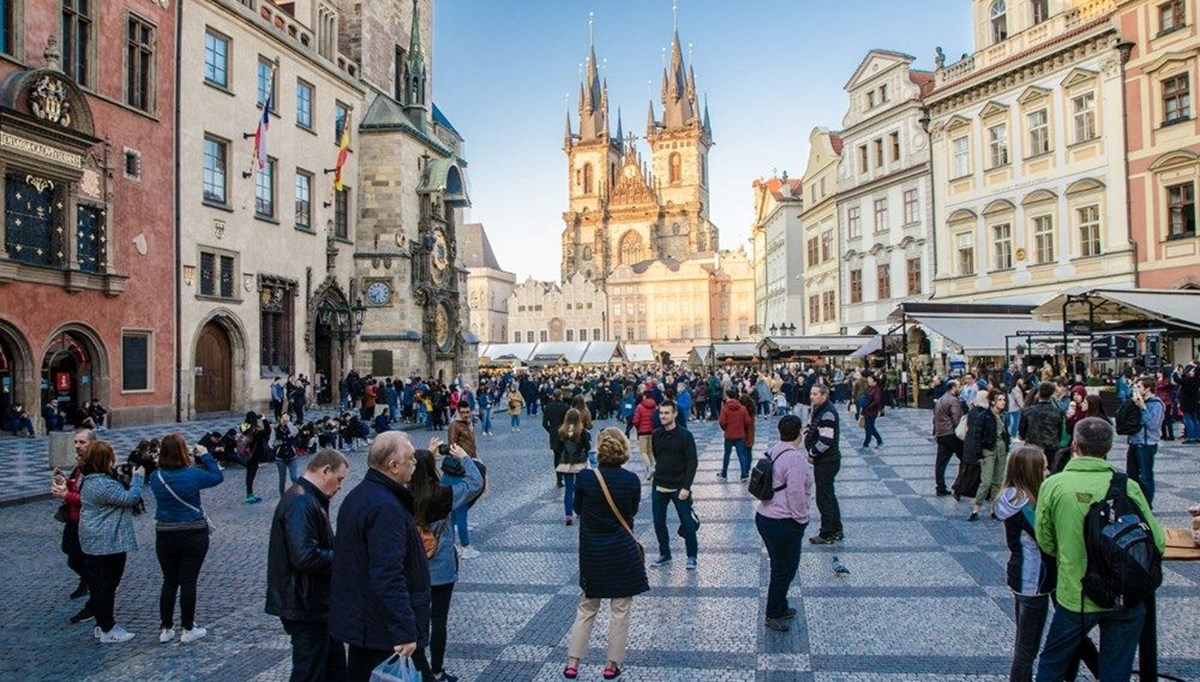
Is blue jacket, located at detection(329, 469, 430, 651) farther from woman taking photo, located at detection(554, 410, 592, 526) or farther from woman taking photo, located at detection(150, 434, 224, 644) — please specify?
woman taking photo, located at detection(554, 410, 592, 526)

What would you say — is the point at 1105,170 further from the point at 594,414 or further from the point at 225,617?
the point at 225,617

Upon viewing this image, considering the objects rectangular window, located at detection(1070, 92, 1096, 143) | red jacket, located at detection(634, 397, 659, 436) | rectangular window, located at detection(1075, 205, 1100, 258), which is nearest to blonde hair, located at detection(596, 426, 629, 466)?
red jacket, located at detection(634, 397, 659, 436)

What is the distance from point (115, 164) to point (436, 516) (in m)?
21.2

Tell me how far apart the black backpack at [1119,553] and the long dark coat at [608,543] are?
2.53m

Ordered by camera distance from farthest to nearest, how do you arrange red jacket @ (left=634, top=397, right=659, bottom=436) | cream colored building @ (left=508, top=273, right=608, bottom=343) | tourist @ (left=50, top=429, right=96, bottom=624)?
cream colored building @ (left=508, top=273, right=608, bottom=343) → red jacket @ (left=634, top=397, right=659, bottom=436) → tourist @ (left=50, top=429, right=96, bottom=624)

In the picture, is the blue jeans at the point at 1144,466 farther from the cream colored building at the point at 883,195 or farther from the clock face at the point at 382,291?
the cream colored building at the point at 883,195

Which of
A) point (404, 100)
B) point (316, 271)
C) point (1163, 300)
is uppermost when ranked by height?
point (404, 100)

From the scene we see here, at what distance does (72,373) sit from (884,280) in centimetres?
3407

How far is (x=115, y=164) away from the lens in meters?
22.3

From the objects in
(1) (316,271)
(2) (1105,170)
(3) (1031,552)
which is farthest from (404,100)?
(3) (1031,552)

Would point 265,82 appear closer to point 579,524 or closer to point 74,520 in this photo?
point 74,520

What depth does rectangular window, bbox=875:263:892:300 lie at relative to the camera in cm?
4169

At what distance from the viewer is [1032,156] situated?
32000mm

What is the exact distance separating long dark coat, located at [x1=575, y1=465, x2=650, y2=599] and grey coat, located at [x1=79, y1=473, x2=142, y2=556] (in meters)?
3.51
